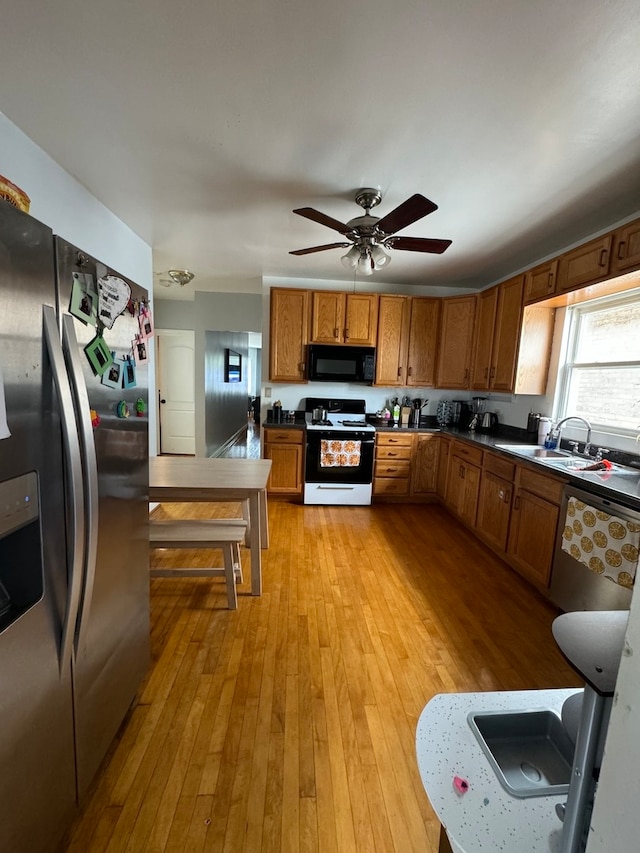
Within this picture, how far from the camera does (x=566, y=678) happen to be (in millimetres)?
1790

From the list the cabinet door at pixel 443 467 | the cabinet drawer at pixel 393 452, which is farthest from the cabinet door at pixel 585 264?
the cabinet drawer at pixel 393 452

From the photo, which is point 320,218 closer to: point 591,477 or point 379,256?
point 379,256

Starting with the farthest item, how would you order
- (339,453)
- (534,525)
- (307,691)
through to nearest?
1. (339,453)
2. (534,525)
3. (307,691)

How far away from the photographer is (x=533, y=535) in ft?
8.18

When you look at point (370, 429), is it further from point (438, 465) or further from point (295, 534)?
point (295, 534)

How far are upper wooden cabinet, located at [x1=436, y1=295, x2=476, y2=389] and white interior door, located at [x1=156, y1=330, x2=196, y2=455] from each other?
3514 millimetres

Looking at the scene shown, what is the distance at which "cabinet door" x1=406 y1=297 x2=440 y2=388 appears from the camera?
408 cm

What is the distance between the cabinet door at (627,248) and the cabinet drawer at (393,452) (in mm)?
2304

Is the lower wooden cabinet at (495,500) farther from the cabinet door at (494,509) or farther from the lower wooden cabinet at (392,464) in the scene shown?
the lower wooden cabinet at (392,464)

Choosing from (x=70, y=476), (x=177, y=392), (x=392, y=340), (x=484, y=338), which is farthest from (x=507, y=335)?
(x=177, y=392)

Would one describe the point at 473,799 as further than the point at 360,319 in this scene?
No

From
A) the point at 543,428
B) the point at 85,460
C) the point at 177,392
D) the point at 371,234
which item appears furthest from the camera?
the point at 177,392

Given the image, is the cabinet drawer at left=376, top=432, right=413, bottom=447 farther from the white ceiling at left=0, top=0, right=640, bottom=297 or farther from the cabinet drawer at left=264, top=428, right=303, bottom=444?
the white ceiling at left=0, top=0, right=640, bottom=297

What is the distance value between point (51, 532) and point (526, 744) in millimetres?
1197
